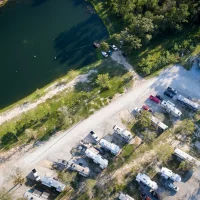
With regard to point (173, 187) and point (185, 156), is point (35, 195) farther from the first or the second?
point (185, 156)

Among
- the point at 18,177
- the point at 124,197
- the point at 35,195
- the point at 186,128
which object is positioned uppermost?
the point at 18,177

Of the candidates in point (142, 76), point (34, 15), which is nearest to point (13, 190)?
point (142, 76)

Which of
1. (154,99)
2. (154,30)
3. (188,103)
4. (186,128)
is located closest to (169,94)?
(154,99)

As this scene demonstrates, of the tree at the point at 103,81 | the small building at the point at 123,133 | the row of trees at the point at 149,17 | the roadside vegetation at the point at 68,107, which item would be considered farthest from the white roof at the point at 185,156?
the row of trees at the point at 149,17

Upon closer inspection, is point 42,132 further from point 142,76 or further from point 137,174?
point 142,76

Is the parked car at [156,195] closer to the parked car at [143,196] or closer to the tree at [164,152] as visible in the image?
the parked car at [143,196]

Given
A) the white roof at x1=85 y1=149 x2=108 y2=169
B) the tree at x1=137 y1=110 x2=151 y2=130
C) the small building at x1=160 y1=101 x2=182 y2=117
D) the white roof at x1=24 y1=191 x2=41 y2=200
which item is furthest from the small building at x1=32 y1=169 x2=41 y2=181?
the small building at x1=160 y1=101 x2=182 y2=117
